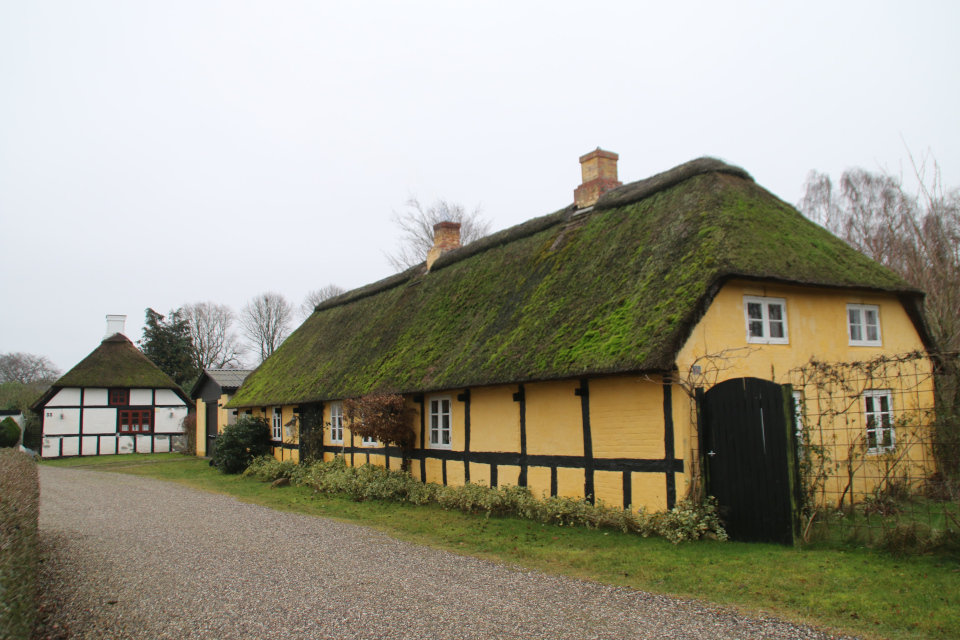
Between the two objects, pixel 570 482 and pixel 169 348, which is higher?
pixel 169 348

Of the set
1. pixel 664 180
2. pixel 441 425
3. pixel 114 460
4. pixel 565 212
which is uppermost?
pixel 565 212

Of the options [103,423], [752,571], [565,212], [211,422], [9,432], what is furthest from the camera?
[103,423]

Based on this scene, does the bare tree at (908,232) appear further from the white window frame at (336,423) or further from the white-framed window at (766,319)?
the white window frame at (336,423)

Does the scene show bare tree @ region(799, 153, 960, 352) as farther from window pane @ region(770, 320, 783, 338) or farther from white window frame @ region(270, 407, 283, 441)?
white window frame @ region(270, 407, 283, 441)

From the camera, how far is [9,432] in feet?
100

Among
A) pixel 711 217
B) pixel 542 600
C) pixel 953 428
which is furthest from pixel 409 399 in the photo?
pixel 953 428

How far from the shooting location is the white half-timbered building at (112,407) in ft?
98.9

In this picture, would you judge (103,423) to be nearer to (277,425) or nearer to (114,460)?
(114,460)

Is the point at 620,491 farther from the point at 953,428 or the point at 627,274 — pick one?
the point at 953,428

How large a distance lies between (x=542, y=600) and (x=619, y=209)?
8.44 m

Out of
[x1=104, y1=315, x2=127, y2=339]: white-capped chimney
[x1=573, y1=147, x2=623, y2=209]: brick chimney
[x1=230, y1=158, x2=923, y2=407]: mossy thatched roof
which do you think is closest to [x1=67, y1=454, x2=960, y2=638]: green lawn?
[x1=230, y1=158, x2=923, y2=407]: mossy thatched roof

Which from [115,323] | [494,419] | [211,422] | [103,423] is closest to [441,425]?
[494,419]

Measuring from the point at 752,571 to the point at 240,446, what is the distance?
675 inches

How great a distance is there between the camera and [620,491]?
9.20 meters
